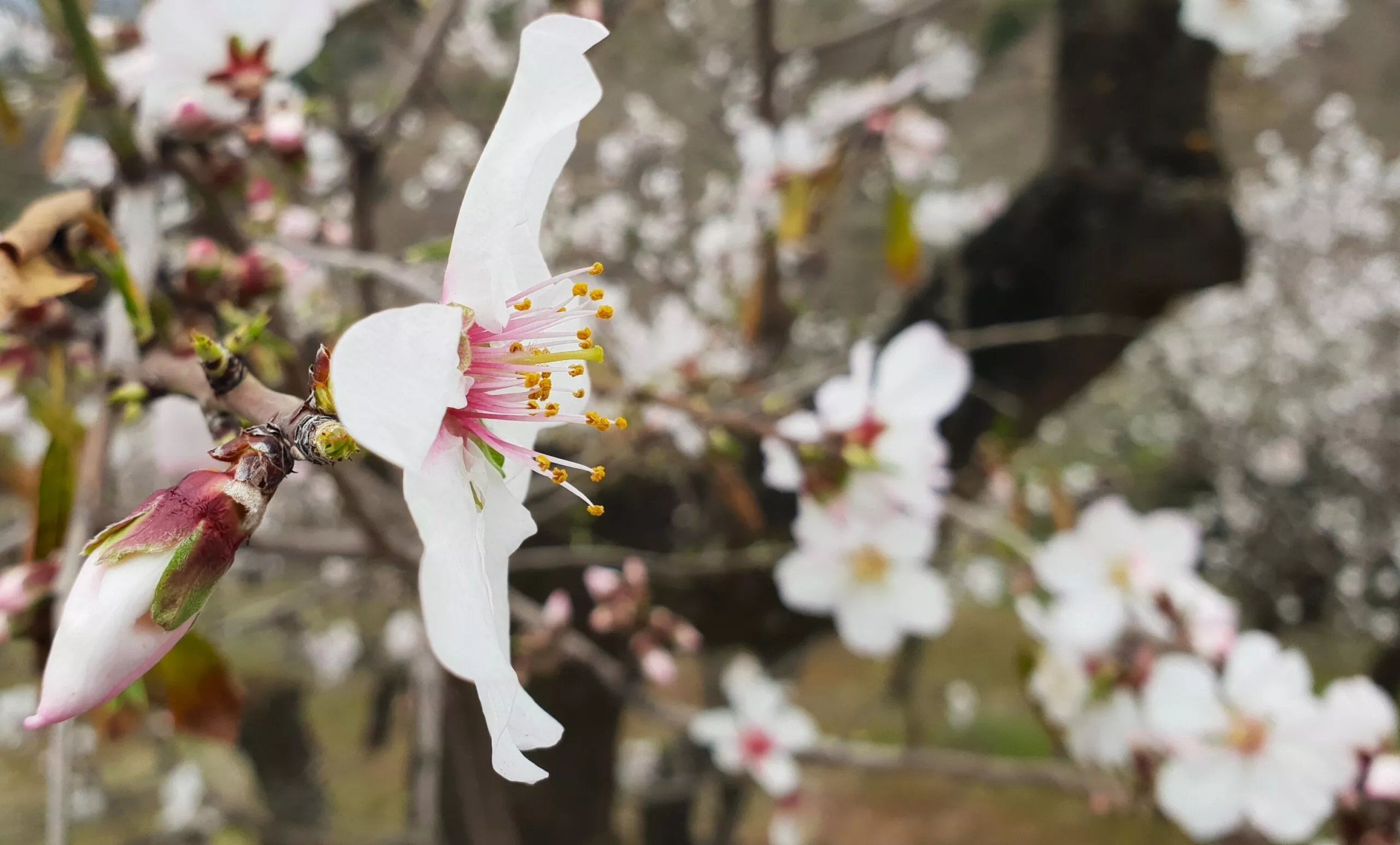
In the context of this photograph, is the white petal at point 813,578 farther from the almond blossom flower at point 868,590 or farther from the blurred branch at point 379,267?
the blurred branch at point 379,267

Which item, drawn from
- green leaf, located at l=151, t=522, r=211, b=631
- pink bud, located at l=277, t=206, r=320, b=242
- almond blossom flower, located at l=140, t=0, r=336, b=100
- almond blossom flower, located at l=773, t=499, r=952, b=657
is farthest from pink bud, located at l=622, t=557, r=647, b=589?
green leaf, located at l=151, t=522, r=211, b=631

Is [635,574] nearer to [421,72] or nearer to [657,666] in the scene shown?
[657,666]

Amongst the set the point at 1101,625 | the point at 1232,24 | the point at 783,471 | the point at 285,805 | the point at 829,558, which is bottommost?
the point at 285,805

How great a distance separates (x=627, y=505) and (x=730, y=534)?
231 mm

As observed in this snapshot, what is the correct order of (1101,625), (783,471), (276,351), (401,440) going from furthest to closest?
(1101,625) < (783,471) < (276,351) < (401,440)

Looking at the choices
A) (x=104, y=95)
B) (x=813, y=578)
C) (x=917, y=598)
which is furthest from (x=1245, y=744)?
(x=104, y=95)

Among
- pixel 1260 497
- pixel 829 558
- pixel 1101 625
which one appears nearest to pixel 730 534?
pixel 829 558

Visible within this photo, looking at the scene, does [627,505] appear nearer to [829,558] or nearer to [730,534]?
[730,534]

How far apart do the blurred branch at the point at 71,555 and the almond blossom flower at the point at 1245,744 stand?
85 centimetres

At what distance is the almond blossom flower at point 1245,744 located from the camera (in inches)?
29.5

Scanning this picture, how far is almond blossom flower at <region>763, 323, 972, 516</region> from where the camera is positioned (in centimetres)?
69

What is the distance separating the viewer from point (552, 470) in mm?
345

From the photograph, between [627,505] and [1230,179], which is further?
[627,505]

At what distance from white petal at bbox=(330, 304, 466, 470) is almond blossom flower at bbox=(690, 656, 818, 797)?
1018 mm
